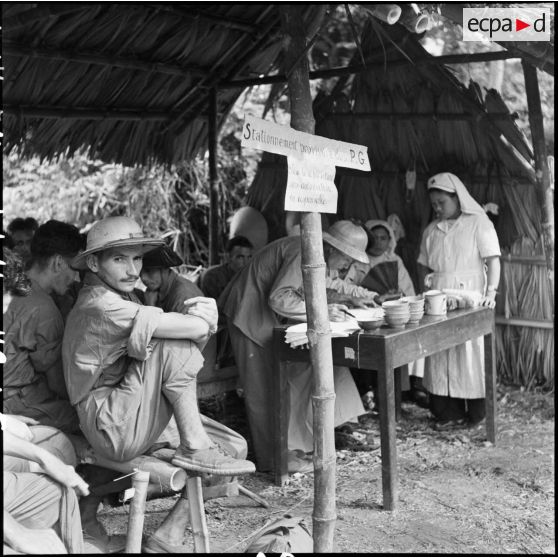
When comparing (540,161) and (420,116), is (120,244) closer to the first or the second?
(540,161)

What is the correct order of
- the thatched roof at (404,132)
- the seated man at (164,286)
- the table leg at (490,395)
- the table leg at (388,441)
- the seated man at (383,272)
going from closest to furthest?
1. the table leg at (388,441)
2. the seated man at (164,286)
3. the table leg at (490,395)
4. the thatched roof at (404,132)
5. the seated man at (383,272)

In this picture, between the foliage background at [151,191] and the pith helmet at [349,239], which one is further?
the foliage background at [151,191]

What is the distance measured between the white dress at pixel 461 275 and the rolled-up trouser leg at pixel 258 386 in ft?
5.04

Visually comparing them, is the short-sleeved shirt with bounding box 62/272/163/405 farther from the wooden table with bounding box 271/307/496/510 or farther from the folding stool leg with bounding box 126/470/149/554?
the wooden table with bounding box 271/307/496/510

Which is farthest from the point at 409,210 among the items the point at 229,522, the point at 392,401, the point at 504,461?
the point at 229,522

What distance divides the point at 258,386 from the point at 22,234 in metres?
2.36

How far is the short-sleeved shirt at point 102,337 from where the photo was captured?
3215 mm

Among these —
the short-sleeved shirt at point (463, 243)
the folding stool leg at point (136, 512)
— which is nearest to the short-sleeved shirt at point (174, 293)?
the folding stool leg at point (136, 512)

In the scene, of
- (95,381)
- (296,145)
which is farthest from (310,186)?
(95,381)

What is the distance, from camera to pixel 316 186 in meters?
3.30

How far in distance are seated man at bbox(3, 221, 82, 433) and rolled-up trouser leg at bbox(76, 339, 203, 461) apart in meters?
0.49

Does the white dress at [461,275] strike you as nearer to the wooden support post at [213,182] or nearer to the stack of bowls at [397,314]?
the stack of bowls at [397,314]

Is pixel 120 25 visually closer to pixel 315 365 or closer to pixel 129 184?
pixel 315 365

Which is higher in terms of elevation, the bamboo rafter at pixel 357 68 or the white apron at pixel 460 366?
the bamboo rafter at pixel 357 68
